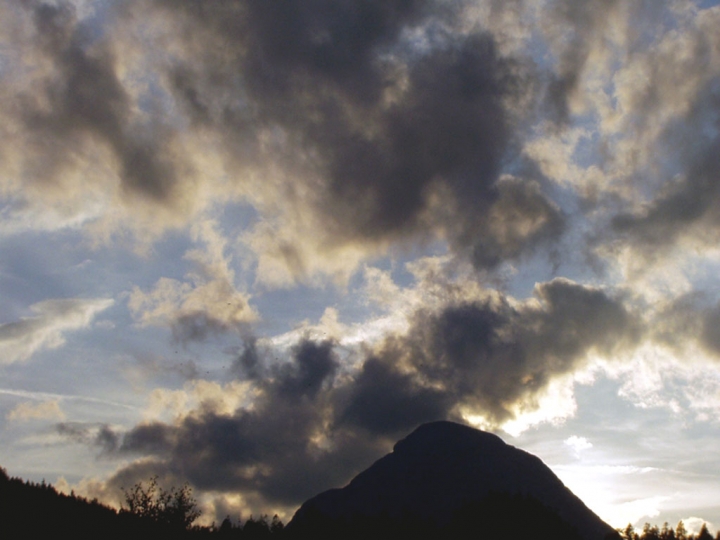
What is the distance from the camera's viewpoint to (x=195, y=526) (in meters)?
121

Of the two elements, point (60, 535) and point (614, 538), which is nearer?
point (60, 535)

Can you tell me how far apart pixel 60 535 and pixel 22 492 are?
14468 mm

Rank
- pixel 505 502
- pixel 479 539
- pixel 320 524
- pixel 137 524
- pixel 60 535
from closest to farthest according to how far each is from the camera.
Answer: pixel 60 535
pixel 137 524
pixel 479 539
pixel 320 524
pixel 505 502

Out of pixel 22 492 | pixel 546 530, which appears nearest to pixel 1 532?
pixel 22 492

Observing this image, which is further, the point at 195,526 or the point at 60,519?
the point at 195,526

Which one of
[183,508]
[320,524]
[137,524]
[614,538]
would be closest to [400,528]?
[320,524]

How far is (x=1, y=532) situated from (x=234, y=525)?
7142 centimetres

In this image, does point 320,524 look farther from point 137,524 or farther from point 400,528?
point 137,524

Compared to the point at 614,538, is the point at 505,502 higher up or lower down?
higher up

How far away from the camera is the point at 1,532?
6150 centimetres

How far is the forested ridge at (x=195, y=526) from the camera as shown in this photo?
70425mm

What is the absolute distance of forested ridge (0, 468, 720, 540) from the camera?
70425mm

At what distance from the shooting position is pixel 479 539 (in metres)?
126

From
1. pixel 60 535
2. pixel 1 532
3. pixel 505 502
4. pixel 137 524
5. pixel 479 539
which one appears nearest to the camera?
pixel 1 532
